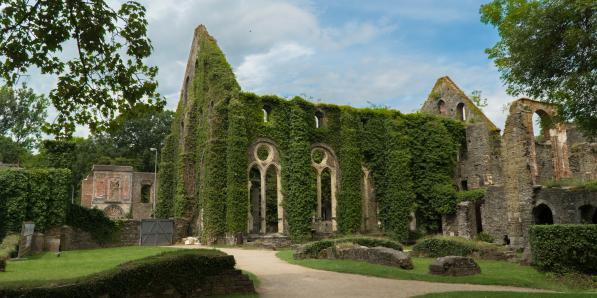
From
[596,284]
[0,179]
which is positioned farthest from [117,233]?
[596,284]

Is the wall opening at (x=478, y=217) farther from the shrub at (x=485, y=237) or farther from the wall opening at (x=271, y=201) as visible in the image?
the wall opening at (x=271, y=201)

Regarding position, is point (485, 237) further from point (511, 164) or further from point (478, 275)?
point (478, 275)

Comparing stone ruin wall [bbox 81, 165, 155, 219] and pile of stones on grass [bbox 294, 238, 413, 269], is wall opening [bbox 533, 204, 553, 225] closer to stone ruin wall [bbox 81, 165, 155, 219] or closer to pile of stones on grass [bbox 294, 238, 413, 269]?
pile of stones on grass [bbox 294, 238, 413, 269]

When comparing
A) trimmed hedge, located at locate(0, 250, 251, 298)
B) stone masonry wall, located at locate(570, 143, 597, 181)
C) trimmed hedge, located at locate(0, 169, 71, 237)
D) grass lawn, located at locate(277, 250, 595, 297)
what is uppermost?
stone masonry wall, located at locate(570, 143, 597, 181)

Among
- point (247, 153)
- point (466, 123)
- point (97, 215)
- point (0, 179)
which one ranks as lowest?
point (97, 215)

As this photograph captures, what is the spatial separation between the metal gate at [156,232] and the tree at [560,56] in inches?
845

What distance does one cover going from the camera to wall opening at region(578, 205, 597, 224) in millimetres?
22781

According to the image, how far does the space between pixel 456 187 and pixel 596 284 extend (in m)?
21.6

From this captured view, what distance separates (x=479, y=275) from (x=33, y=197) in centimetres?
2079

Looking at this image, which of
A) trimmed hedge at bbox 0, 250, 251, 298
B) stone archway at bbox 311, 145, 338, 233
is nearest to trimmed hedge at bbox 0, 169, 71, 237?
stone archway at bbox 311, 145, 338, 233

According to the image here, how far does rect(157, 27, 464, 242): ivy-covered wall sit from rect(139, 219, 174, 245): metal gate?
207cm

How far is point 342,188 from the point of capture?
2986 cm

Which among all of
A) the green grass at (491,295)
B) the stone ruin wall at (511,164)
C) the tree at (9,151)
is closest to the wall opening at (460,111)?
the stone ruin wall at (511,164)

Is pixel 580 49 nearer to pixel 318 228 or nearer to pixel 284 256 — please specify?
pixel 284 256
